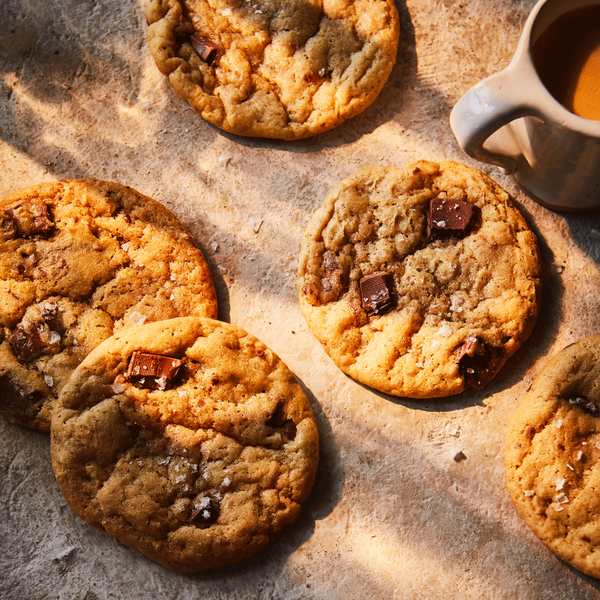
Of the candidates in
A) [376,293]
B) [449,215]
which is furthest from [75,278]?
[449,215]

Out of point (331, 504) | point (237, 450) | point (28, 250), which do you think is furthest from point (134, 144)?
point (331, 504)

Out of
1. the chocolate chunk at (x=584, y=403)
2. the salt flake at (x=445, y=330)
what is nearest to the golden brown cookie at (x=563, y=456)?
the chocolate chunk at (x=584, y=403)

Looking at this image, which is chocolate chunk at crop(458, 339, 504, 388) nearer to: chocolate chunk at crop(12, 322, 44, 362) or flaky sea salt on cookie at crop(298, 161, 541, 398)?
flaky sea salt on cookie at crop(298, 161, 541, 398)

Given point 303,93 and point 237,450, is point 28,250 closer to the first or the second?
point 237,450

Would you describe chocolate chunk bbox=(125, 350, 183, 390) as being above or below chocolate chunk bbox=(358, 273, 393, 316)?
below

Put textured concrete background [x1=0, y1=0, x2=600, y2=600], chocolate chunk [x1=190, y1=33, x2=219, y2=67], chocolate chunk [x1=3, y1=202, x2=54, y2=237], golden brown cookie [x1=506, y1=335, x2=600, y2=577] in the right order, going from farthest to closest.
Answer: chocolate chunk [x1=190, y1=33, x2=219, y2=67] → chocolate chunk [x1=3, y1=202, x2=54, y2=237] → textured concrete background [x1=0, y1=0, x2=600, y2=600] → golden brown cookie [x1=506, y1=335, x2=600, y2=577]

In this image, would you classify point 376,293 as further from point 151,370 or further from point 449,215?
point 151,370

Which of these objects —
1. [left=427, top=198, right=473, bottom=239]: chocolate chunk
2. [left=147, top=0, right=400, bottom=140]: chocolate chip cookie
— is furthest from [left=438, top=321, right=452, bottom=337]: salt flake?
[left=147, top=0, right=400, bottom=140]: chocolate chip cookie
